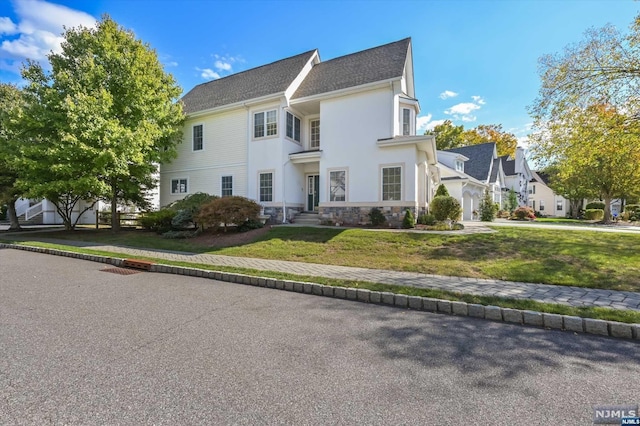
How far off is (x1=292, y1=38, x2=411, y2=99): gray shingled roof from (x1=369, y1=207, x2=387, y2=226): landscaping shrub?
20.3 ft

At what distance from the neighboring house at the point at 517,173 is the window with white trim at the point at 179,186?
36.9 meters

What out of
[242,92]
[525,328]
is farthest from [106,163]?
[525,328]

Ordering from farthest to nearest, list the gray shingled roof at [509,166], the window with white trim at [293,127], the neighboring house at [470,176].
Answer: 1. the gray shingled roof at [509,166]
2. the neighboring house at [470,176]
3. the window with white trim at [293,127]

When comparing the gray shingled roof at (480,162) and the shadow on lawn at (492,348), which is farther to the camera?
the gray shingled roof at (480,162)

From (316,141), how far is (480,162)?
21.6 m

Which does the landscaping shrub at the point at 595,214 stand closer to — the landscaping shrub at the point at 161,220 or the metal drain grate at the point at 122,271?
the landscaping shrub at the point at 161,220

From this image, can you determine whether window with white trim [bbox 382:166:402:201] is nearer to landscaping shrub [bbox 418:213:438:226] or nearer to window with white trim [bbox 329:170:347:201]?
landscaping shrub [bbox 418:213:438:226]

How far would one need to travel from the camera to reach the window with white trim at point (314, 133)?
17.5 meters

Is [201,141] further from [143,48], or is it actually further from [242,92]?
[143,48]

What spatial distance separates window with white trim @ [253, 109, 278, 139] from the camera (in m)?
16.0

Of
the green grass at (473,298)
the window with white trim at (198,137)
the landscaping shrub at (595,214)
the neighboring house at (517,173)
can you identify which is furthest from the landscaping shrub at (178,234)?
the neighboring house at (517,173)

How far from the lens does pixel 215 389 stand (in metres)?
2.63

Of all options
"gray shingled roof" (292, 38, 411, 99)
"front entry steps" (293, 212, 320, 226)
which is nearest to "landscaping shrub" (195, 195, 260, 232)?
"front entry steps" (293, 212, 320, 226)

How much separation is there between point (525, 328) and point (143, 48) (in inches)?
777
